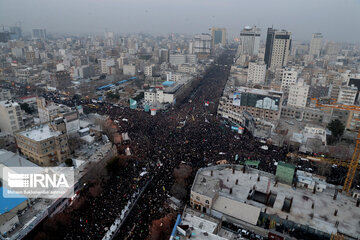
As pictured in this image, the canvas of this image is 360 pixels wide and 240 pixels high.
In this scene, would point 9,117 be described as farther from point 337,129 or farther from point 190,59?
point 190,59

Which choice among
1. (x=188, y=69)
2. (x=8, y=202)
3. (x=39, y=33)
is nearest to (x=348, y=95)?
(x=188, y=69)

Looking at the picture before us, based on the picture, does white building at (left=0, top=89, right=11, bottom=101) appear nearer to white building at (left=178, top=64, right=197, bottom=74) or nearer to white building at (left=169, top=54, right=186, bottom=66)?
white building at (left=178, top=64, right=197, bottom=74)

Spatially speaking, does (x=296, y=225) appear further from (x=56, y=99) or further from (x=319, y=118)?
(x=56, y=99)

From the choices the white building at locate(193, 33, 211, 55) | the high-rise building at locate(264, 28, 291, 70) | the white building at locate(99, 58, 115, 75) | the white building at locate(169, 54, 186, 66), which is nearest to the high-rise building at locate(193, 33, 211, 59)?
the white building at locate(193, 33, 211, 55)

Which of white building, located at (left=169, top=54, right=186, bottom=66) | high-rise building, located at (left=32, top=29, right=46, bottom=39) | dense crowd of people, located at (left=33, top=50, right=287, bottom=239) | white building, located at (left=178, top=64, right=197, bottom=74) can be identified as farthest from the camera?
high-rise building, located at (left=32, top=29, right=46, bottom=39)

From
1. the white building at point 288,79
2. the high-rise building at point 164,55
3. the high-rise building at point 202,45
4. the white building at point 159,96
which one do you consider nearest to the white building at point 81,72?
the white building at point 159,96

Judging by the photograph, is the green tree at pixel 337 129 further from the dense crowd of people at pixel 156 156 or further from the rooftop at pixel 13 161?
the rooftop at pixel 13 161
